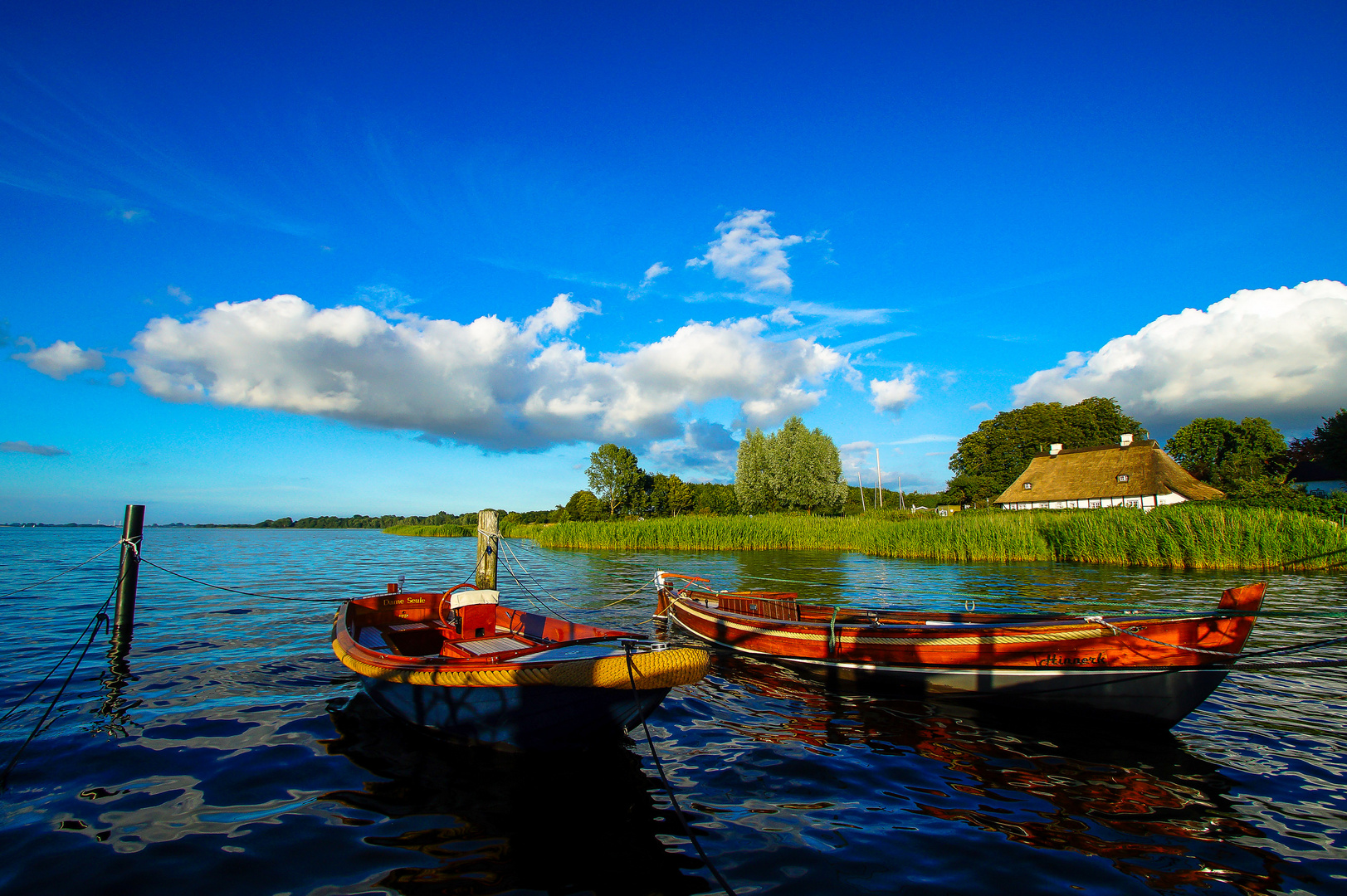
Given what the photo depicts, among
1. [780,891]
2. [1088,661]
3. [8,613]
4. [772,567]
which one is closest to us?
[780,891]

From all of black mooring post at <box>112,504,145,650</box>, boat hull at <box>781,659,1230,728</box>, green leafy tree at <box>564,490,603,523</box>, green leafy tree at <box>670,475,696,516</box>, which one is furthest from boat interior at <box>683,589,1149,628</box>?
green leafy tree at <box>670,475,696,516</box>

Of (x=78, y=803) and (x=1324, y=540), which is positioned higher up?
(x=1324, y=540)

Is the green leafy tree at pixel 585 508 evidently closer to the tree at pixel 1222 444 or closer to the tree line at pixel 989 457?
the tree line at pixel 989 457

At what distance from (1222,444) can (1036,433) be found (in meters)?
15.6

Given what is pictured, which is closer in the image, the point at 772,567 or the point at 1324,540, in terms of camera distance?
the point at 1324,540

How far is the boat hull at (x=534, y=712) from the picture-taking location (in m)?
5.12

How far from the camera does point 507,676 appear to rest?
504cm

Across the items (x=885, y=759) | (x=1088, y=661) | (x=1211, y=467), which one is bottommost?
(x=885, y=759)

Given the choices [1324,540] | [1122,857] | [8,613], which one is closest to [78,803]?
[1122,857]

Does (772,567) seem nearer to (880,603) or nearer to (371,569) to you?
(880,603)

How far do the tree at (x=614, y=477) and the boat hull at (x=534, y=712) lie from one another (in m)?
71.5

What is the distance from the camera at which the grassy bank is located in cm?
1894

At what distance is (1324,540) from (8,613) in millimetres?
35267

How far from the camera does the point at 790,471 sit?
53531 millimetres
